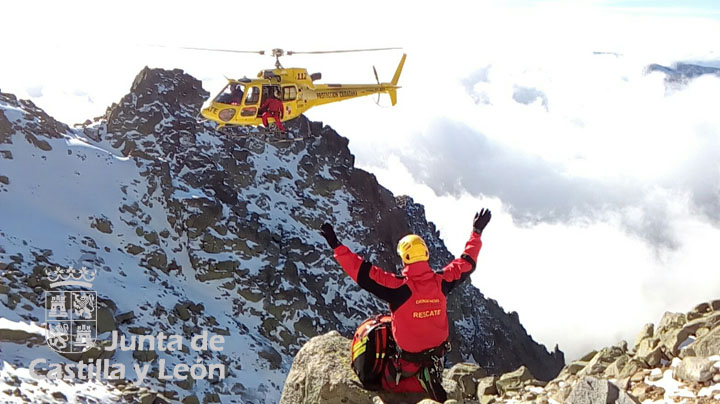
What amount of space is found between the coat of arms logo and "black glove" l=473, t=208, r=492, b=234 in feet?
118

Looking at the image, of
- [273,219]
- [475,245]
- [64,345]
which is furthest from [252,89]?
[273,219]

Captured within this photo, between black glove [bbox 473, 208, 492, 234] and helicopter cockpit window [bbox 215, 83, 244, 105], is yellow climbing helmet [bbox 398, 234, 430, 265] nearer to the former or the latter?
black glove [bbox 473, 208, 492, 234]

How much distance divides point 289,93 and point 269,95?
1.09 meters

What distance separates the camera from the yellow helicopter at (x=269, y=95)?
20.4 m

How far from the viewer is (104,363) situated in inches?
1505

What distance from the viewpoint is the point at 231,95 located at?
20500 mm

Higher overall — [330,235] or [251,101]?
[251,101]

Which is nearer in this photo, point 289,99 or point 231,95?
point 231,95

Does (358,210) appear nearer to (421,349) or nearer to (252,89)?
(252,89)

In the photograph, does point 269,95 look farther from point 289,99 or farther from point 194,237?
point 194,237

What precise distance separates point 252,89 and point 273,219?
54.7 metres

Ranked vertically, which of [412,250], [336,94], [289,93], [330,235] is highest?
[336,94]

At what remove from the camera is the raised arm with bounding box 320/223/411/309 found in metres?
7.37

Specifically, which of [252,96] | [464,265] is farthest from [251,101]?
[464,265]
